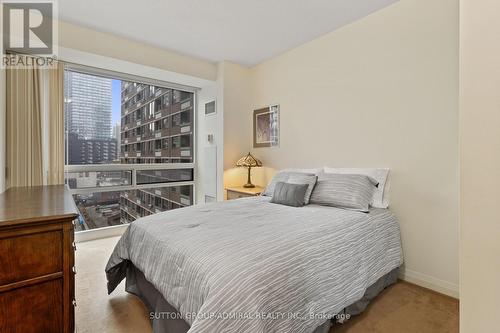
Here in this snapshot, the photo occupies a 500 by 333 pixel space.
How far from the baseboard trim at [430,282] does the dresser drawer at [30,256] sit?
283cm

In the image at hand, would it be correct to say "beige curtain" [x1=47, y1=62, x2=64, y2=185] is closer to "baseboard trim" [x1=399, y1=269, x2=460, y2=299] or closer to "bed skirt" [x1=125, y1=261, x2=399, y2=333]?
"bed skirt" [x1=125, y1=261, x2=399, y2=333]

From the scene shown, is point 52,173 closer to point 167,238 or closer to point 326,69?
point 167,238

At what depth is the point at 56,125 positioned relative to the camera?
319 cm

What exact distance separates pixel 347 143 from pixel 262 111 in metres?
1.63

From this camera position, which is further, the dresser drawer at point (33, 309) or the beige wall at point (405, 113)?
the beige wall at point (405, 113)

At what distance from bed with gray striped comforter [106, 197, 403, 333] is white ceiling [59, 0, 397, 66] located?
2.06 meters

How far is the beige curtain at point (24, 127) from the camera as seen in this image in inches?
113

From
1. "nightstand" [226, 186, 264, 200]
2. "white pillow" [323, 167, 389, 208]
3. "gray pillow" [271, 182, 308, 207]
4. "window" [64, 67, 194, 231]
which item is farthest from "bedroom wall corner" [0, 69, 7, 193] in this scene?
"white pillow" [323, 167, 389, 208]

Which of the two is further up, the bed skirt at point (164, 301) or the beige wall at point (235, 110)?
the beige wall at point (235, 110)

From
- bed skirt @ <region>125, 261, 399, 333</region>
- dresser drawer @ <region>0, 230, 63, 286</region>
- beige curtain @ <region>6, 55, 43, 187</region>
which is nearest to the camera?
dresser drawer @ <region>0, 230, 63, 286</region>

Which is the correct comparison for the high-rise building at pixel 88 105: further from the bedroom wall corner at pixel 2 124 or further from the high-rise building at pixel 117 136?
the bedroom wall corner at pixel 2 124

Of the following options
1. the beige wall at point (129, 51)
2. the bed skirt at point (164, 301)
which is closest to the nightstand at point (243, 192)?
the bed skirt at point (164, 301)

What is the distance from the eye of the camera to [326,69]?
319cm

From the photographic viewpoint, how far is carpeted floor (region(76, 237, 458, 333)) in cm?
177
